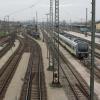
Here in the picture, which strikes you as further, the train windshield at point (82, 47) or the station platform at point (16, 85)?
the train windshield at point (82, 47)

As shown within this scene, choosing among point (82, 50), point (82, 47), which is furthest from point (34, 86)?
point (82, 47)

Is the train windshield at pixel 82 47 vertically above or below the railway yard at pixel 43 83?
above

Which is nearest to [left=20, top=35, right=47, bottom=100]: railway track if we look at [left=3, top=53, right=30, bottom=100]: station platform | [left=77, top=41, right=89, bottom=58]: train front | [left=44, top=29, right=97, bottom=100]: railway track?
[left=3, top=53, right=30, bottom=100]: station platform

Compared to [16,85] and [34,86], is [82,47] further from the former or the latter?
[34,86]

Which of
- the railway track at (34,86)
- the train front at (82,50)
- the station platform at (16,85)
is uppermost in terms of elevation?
the train front at (82,50)

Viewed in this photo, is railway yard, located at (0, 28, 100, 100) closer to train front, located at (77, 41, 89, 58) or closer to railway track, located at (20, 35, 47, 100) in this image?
railway track, located at (20, 35, 47, 100)

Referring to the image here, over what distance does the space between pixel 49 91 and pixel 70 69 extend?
13307 mm

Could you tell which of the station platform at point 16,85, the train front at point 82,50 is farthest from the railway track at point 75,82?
the train front at point 82,50

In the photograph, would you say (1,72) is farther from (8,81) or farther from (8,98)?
(8,98)

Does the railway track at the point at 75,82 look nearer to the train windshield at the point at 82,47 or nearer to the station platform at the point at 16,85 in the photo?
the station platform at the point at 16,85

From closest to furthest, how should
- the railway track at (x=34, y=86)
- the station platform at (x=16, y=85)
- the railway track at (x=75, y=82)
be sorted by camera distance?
the railway track at (x=34, y=86) < the railway track at (x=75, y=82) < the station platform at (x=16, y=85)

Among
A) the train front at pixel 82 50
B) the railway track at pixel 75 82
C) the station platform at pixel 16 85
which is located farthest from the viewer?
the train front at pixel 82 50

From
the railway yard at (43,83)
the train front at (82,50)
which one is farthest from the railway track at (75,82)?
the train front at (82,50)

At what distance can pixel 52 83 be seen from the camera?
30.1 metres
